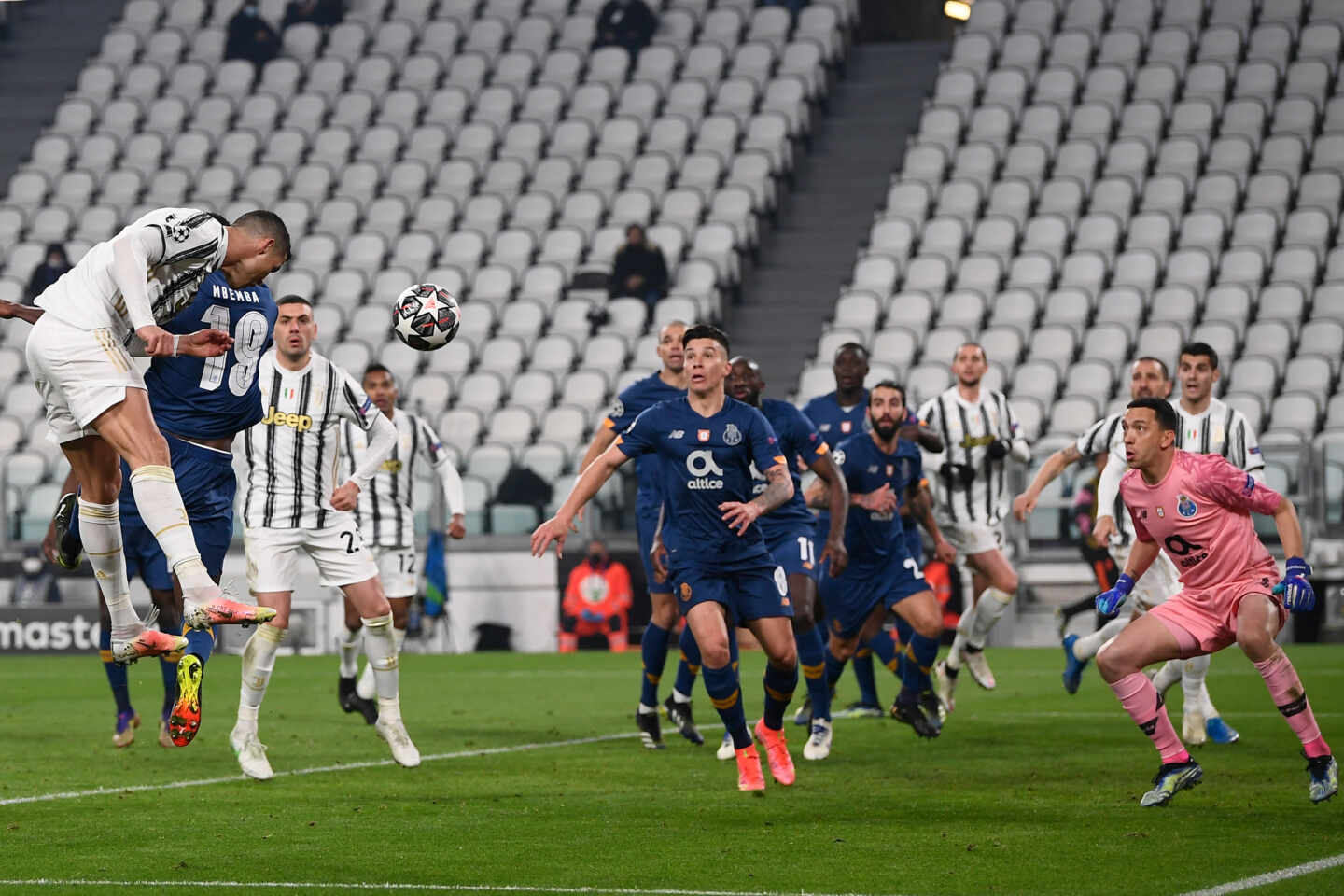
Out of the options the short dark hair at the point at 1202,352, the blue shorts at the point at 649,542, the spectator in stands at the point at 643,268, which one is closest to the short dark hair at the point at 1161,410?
the short dark hair at the point at 1202,352

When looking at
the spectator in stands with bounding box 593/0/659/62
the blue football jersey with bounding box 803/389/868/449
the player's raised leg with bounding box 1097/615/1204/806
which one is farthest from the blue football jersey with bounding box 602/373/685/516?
the spectator in stands with bounding box 593/0/659/62

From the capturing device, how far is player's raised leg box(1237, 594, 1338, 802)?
7.43 m

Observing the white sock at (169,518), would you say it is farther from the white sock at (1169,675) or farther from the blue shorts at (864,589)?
the white sock at (1169,675)

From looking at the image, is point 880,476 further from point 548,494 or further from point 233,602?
point 548,494

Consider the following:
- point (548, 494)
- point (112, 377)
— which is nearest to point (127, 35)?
point (548, 494)

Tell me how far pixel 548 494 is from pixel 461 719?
6.97m

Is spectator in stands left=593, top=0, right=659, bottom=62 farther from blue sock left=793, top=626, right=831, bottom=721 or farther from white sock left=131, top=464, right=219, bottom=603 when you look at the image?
white sock left=131, top=464, right=219, bottom=603

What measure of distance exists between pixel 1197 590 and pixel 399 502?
5.76 metres

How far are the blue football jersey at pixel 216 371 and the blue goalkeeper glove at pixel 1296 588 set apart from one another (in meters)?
4.41

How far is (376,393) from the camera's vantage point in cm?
1155

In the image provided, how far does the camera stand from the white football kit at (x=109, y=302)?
6.77 m

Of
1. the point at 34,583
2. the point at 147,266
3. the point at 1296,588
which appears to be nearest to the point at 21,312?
the point at 147,266

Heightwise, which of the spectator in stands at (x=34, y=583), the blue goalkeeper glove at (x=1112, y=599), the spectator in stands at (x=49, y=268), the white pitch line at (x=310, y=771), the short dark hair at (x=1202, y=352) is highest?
the spectator in stands at (x=49, y=268)

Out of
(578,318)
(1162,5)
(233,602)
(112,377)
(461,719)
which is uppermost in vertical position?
(1162,5)
